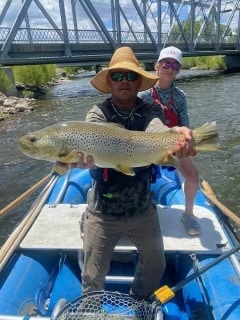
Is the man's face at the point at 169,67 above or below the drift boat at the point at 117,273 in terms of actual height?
above

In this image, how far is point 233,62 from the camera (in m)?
47.0

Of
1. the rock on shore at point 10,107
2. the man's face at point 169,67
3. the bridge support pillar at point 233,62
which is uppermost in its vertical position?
the man's face at point 169,67

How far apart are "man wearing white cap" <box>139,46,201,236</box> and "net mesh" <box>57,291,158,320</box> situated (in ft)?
4.01

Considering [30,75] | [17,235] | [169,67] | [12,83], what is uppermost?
[169,67]

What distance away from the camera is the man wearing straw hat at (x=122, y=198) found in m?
2.62

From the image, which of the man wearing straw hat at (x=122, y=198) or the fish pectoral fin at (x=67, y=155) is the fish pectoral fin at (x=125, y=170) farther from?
the fish pectoral fin at (x=67, y=155)

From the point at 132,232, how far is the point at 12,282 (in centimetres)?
108

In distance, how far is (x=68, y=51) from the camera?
27.2 m

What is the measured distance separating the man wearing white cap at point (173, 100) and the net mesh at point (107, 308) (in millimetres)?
1221

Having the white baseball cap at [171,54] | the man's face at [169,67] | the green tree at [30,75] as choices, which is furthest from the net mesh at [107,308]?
the green tree at [30,75]

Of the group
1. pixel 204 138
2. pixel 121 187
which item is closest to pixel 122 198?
pixel 121 187

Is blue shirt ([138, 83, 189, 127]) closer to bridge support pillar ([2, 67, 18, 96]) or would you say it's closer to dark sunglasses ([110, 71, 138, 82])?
dark sunglasses ([110, 71, 138, 82])

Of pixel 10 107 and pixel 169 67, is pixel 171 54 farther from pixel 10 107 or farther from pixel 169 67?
pixel 10 107

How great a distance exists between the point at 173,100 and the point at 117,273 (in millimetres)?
1798
